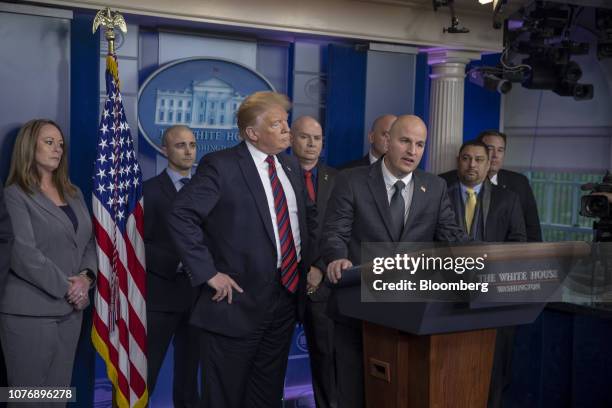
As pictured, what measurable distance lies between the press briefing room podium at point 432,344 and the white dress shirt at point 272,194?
641 mm

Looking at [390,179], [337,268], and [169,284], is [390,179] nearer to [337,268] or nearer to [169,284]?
[337,268]

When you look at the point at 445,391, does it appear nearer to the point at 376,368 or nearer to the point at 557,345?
the point at 376,368

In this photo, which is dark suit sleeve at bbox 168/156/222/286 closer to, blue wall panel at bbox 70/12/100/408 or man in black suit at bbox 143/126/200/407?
man in black suit at bbox 143/126/200/407

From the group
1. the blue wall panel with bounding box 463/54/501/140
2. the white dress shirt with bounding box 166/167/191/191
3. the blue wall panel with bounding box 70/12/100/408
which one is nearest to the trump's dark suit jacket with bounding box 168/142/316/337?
the white dress shirt with bounding box 166/167/191/191

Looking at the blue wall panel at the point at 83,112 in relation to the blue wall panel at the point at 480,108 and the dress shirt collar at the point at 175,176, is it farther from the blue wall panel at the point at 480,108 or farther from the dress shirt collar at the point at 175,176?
the blue wall panel at the point at 480,108

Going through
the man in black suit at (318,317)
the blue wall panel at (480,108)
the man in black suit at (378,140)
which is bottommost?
the man in black suit at (318,317)

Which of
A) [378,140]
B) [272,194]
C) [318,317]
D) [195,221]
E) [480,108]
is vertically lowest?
[318,317]

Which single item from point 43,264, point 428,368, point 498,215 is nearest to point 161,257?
point 43,264

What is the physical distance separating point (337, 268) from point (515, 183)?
7.88 feet

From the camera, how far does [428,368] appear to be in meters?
2.21

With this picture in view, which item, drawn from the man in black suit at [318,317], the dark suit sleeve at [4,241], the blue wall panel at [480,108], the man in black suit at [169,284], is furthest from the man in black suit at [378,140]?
Answer: the dark suit sleeve at [4,241]

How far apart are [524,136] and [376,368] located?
195 inches

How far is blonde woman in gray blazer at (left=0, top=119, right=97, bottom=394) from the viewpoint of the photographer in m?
3.16

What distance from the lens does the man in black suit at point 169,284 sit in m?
3.82
